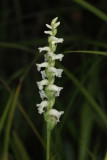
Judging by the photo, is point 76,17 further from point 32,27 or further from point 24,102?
point 24,102

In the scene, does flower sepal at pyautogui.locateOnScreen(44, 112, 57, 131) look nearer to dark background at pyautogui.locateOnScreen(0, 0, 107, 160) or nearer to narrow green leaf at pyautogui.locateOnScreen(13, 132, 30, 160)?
narrow green leaf at pyautogui.locateOnScreen(13, 132, 30, 160)

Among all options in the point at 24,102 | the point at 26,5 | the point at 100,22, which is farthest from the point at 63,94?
the point at 26,5

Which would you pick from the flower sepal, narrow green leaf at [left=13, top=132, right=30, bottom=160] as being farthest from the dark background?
the flower sepal

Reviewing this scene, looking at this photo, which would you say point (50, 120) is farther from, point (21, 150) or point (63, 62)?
point (63, 62)

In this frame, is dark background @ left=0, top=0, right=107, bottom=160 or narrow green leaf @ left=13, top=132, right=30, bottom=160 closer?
narrow green leaf @ left=13, top=132, right=30, bottom=160

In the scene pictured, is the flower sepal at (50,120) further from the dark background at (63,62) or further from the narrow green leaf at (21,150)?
the dark background at (63,62)

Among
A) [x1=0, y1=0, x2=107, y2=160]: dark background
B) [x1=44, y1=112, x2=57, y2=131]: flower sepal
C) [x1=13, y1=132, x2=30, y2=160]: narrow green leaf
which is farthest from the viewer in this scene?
[x1=0, y1=0, x2=107, y2=160]: dark background

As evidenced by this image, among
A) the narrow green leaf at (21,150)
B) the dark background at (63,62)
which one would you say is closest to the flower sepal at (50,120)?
the narrow green leaf at (21,150)

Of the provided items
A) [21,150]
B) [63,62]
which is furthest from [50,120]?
[63,62]

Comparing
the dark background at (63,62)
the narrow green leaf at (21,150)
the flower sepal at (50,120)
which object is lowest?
the flower sepal at (50,120)

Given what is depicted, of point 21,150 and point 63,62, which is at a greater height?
point 63,62

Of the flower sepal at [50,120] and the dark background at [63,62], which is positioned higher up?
the dark background at [63,62]
